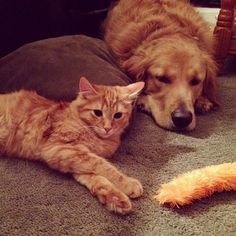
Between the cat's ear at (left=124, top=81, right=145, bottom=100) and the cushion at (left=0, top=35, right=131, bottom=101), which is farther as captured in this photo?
the cushion at (left=0, top=35, right=131, bottom=101)

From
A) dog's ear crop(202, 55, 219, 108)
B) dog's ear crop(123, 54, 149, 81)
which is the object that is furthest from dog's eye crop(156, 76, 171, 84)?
dog's ear crop(202, 55, 219, 108)

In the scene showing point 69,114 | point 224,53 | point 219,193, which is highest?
point 69,114

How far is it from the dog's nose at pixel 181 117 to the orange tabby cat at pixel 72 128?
0.33m

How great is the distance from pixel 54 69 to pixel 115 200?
771 mm

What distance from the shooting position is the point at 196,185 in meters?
1.26

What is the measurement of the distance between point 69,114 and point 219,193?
61 centimetres

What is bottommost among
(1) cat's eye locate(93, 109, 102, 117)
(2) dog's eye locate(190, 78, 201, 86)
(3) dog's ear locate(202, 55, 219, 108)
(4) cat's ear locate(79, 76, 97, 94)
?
(3) dog's ear locate(202, 55, 219, 108)

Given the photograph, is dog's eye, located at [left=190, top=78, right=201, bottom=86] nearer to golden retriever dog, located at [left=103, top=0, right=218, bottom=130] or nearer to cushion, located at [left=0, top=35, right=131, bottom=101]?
golden retriever dog, located at [left=103, top=0, right=218, bottom=130]

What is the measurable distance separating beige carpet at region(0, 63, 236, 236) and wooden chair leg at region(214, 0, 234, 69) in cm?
103

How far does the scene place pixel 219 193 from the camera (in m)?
1.31

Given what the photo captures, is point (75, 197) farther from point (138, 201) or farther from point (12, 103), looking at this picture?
point (12, 103)

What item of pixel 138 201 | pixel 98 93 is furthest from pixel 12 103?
pixel 138 201

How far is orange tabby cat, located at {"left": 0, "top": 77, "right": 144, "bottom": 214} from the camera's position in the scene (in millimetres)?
1312

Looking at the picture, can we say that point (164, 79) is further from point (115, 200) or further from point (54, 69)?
point (115, 200)
